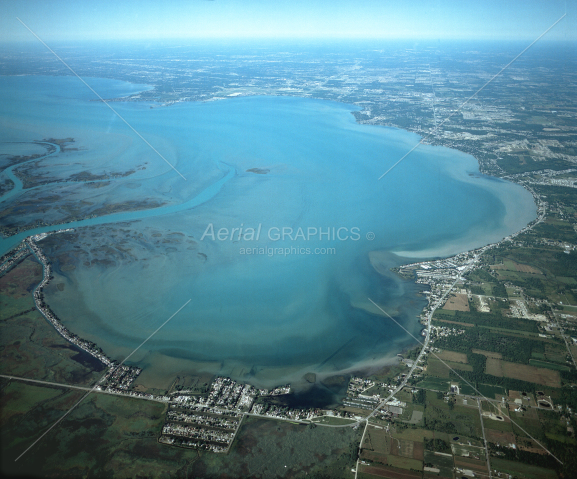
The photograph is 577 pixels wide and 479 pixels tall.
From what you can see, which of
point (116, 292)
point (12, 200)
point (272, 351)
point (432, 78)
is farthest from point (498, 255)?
point (432, 78)

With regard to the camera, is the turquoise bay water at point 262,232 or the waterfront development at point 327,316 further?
the turquoise bay water at point 262,232

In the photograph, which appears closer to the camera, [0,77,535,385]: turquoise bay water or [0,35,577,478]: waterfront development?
[0,35,577,478]: waterfront development

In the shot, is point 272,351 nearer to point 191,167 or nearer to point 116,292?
point 116,292

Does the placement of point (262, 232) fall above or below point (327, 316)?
above

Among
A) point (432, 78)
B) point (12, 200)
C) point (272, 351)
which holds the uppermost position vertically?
point (432, 78)
